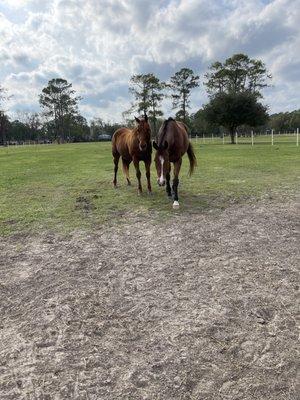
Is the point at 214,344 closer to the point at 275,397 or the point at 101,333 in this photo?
the point at 275,397

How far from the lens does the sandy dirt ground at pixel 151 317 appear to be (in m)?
2.40

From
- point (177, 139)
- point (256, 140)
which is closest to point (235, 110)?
point (256, 140)

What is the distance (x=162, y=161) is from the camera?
707 cm

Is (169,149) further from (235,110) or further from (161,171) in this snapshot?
(235,110)

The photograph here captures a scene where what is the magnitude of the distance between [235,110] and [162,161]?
1451 inches

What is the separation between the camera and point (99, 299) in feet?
11.7

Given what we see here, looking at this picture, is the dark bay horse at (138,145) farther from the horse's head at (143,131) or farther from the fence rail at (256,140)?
the fence rail at (256,140)

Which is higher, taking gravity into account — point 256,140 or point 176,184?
point 256,140

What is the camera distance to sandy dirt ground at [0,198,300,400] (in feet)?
7.88

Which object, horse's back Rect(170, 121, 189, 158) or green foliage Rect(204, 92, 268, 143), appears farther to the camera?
green foliage Rect(204, 92, 268, 143)

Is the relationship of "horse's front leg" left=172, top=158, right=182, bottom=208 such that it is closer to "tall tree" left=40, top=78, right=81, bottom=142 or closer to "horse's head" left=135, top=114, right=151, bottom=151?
"horse's head" left=135, top=114, right=151, bottom=151

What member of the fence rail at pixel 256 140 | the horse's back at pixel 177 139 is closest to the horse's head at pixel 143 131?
the horse's back at pixel 177 139

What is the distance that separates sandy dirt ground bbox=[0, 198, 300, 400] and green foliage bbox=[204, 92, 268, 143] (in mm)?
38143

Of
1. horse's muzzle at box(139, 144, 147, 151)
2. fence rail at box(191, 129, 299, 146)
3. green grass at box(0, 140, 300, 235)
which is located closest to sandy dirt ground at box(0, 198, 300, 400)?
green grass at box(0, 140, 300, 235)
